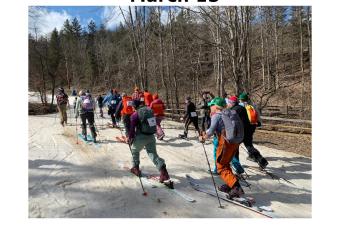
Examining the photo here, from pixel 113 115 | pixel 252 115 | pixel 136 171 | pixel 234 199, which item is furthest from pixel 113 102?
pixel 234 199

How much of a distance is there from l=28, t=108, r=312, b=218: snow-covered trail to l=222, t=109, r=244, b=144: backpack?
1235 millimetres

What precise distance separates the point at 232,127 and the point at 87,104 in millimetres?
6174

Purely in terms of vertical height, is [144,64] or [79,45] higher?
[79,45]

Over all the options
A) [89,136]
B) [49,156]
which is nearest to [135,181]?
[49,156]

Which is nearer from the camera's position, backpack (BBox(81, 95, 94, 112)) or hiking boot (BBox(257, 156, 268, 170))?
hiking boot (BBox(257, 156, 268, 170))

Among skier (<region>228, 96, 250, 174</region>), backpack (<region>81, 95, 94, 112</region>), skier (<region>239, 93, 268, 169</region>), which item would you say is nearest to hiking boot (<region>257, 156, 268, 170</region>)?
skier (<region>239, 93, 268, 169</region>)

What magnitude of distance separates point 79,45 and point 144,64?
1769 inches

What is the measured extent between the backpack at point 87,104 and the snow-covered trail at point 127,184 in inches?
49.2

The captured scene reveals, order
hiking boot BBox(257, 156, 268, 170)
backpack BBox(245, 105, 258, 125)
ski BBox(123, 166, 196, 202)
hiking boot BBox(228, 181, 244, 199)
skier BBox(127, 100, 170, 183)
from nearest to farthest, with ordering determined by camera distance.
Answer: hiking boot BBox(228, 181, 244, 199) < ski BBox(123, 166, 196, 202) < skier BBox(127, 100, 170, 183) < hiking boot BBox(257, 156, 268, 170) < backpack BBox(245, 105, 258, 125)

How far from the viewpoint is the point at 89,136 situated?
11.7 metres

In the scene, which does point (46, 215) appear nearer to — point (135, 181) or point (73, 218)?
point (73, 218)

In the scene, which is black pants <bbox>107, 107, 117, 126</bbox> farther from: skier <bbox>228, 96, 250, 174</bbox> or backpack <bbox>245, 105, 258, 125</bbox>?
skier <bbox>228, 96, 250, 174</bbox>

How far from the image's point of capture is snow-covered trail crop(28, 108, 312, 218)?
5559mm

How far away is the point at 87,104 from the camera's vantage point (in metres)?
10.6
